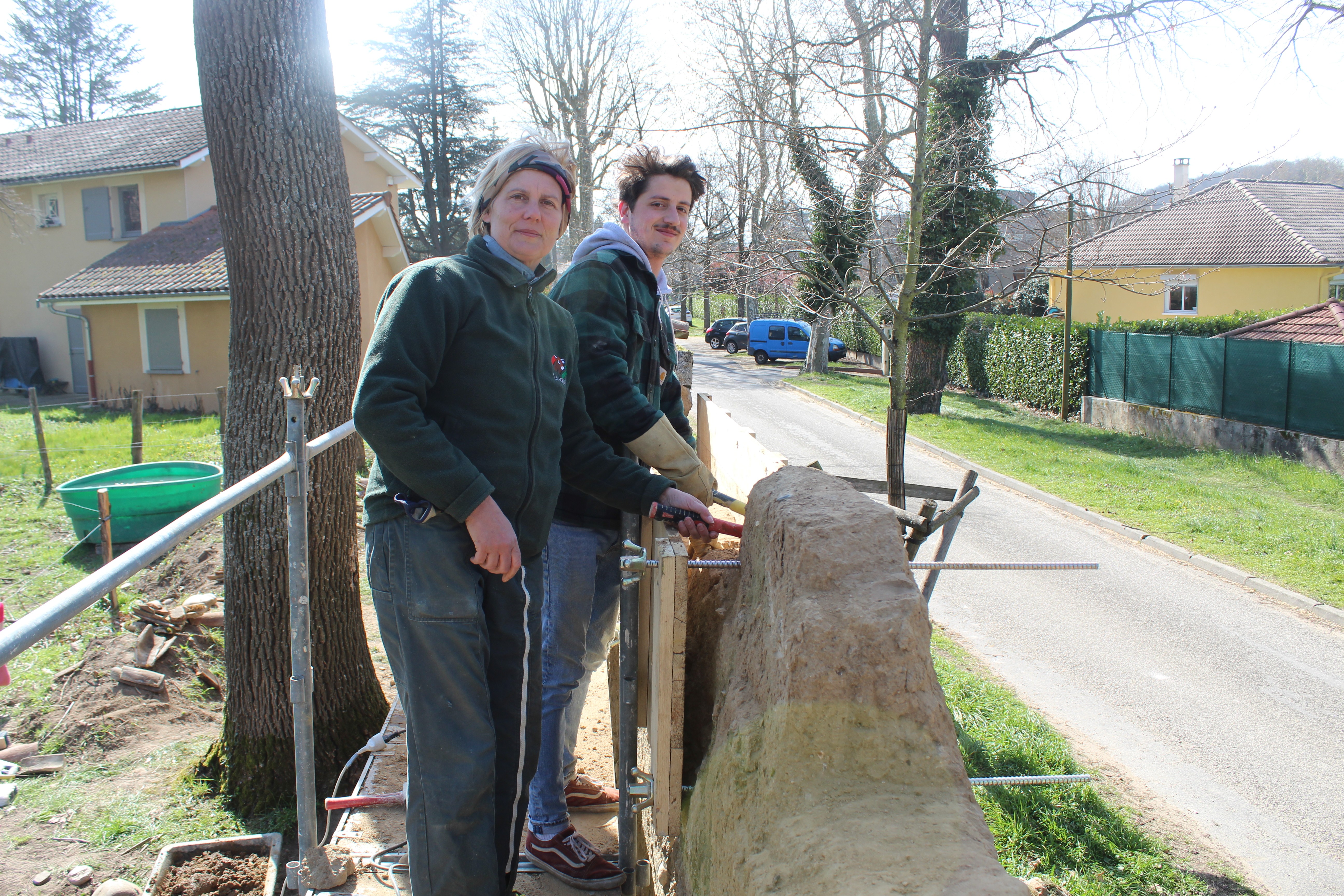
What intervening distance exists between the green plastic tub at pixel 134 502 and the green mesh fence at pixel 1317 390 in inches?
553

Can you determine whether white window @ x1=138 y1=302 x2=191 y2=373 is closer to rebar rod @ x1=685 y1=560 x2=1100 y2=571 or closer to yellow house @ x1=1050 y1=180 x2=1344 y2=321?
rebar rod @ x1=685 y1=560 x2=1100 y2=571

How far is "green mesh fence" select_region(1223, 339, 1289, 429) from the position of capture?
43.1ft

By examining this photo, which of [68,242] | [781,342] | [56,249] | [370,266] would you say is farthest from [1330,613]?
[781,342]

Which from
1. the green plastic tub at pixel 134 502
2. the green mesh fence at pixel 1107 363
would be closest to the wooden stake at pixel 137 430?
the green plastic tub at pixel 134 502

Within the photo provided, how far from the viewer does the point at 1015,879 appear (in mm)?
1362

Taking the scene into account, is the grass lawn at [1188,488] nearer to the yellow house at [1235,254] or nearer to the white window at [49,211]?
the yellow house at [1235,254]

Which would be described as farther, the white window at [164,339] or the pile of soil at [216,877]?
the white window at [164,339]

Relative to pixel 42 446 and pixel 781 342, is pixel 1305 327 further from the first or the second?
pixel 781 342

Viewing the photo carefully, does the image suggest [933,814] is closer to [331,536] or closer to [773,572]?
[773,572]

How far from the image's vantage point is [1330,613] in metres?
7.22

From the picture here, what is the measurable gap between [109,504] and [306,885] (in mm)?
6105

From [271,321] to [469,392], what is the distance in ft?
7.00

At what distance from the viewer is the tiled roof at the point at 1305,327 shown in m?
14.3

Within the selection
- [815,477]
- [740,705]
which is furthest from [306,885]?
[815,477]
